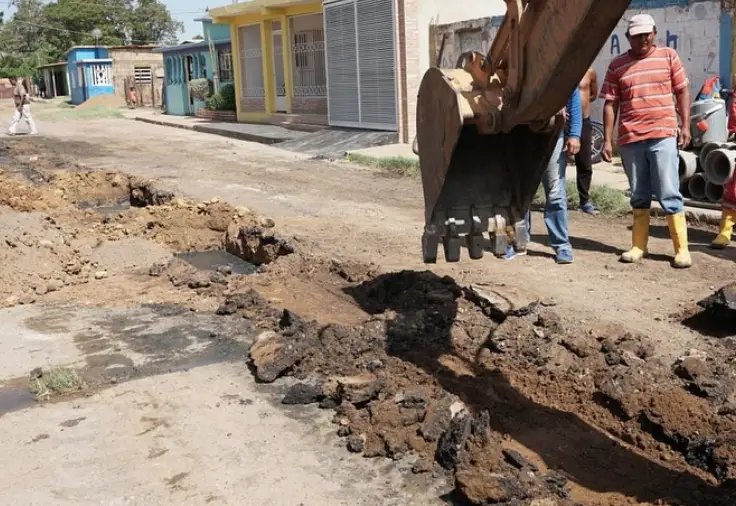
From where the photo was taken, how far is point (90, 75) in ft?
152

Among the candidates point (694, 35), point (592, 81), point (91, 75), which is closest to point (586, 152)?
point (592, 81)

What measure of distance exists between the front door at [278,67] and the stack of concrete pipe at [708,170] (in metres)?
17.3

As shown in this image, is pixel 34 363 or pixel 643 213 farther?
pixel 643 213

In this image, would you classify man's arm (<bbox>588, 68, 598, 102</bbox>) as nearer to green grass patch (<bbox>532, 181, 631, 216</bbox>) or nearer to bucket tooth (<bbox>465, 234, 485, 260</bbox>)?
green grass patch (<bbox>532, 181, 631, 216</bbox>)

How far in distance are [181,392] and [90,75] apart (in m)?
45.4

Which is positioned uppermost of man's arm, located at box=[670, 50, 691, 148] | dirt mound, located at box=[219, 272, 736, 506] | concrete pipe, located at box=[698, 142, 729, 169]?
man's arm, located at box=[670, 50, 691, 148]

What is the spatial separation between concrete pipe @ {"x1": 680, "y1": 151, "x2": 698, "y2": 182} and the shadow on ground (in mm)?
4961

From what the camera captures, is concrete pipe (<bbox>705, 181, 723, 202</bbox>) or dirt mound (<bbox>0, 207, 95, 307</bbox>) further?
concrete pipe (<bbox>705, 181, 723, 202</bbox>)

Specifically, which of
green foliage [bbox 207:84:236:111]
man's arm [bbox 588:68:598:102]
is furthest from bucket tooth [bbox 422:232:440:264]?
green foliage [bbox 207:84:236:111]

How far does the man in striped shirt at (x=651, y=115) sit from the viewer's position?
6.54 metres

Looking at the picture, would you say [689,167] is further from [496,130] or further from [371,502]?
[371,502]

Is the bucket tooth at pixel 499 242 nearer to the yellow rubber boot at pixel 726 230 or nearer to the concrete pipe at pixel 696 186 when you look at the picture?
the yellow rubber boot at pixel 726 230

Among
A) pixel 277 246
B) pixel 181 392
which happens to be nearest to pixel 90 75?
pixel 277 246

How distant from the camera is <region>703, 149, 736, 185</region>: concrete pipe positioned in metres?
8.83
